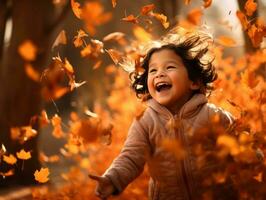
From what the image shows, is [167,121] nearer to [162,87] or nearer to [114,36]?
[162,87]

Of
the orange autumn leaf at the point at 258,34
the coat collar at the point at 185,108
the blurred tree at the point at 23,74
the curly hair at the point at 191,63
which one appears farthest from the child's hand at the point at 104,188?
the blurred tree at the point at 23,74

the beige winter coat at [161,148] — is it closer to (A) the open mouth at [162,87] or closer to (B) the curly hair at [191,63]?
(A) the open mouth at [162,87]

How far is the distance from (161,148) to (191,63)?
810mm

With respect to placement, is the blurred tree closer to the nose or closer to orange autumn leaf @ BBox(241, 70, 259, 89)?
the nose

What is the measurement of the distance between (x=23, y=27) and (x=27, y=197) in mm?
2715

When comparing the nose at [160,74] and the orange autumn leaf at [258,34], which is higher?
the orange autumn leaf at [258,34]

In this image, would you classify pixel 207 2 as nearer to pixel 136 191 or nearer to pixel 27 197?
pixel 136 191

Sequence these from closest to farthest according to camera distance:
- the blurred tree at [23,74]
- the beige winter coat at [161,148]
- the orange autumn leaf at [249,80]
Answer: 1. the beige winter coat at [161,148]
2. the orange autumn leaf at [249,80]
3. the blurred tree at [23,74]

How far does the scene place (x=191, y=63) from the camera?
3.68m

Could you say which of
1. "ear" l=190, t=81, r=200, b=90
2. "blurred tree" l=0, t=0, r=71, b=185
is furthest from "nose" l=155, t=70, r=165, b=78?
"blurred tree" l=0, t=0, r=71, b=185

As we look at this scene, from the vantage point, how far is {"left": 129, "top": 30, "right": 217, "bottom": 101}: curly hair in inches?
142

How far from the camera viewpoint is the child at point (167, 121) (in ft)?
10.6

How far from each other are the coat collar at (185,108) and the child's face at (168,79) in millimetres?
48

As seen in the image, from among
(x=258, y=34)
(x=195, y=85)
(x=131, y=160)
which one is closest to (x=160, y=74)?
(x=195, y=85)
